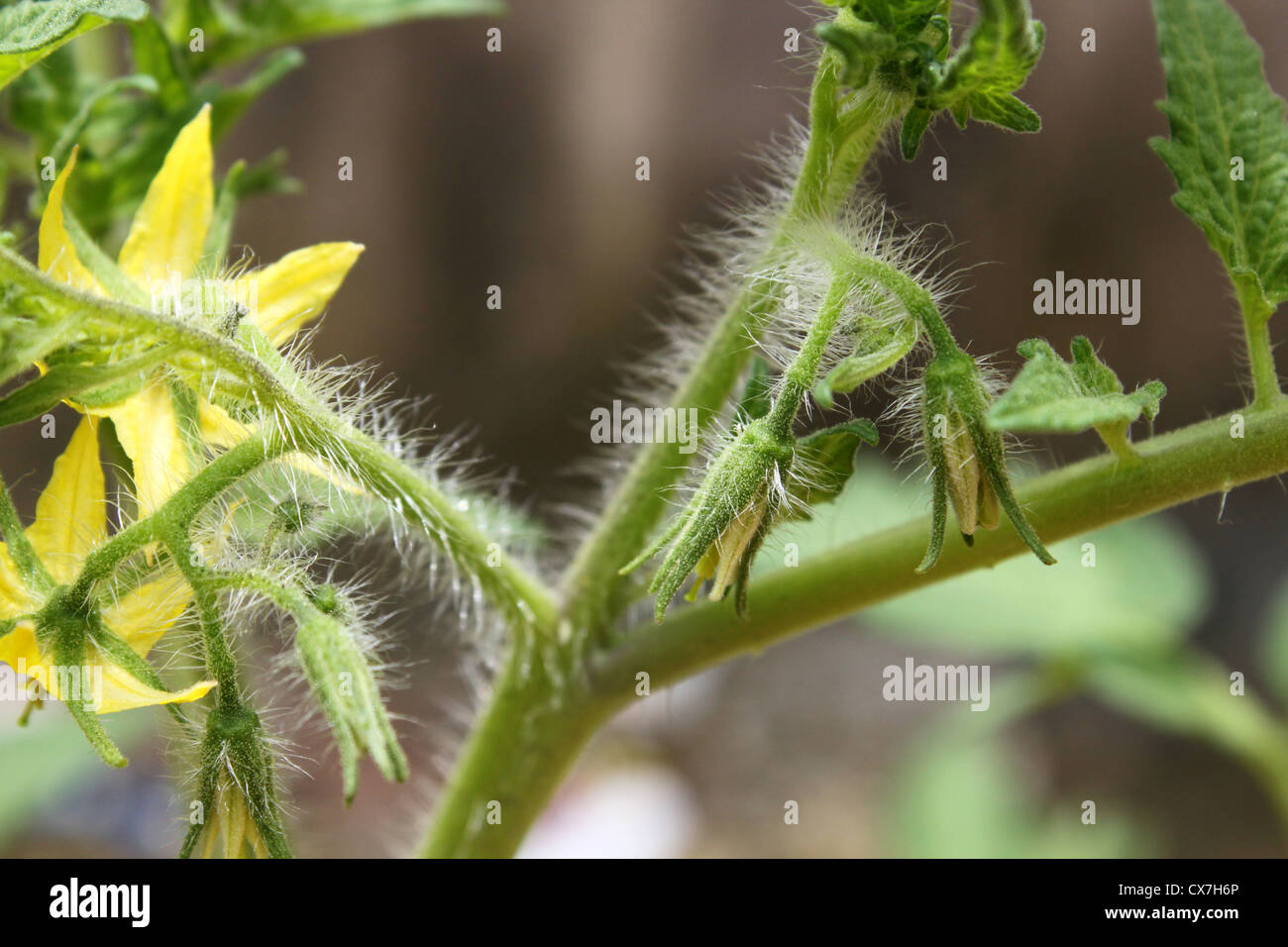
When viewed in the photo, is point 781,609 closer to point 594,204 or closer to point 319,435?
point 319,435

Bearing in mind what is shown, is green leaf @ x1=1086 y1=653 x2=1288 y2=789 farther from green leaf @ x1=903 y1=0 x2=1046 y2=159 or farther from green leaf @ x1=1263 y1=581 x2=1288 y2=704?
green leaf @ x1=903 y1=0 x2=1046 y2=159

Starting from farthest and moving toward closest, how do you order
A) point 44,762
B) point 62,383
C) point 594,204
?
point 594,204, point 44,762, point 62,383

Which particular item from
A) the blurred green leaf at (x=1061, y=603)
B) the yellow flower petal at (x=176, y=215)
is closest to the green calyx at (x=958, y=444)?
the yellow flower petal at (x=176, y=215)

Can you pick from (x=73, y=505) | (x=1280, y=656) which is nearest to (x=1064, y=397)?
(x=73, y=505)

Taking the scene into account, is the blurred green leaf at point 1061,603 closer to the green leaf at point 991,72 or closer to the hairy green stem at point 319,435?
the hairy green stem at point 319,435

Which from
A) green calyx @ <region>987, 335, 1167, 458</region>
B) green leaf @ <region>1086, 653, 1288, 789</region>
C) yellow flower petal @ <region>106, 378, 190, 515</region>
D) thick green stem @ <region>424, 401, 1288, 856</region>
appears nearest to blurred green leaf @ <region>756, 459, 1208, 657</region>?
green leaf @ <region>1086, 653, 1288, 789</region>
